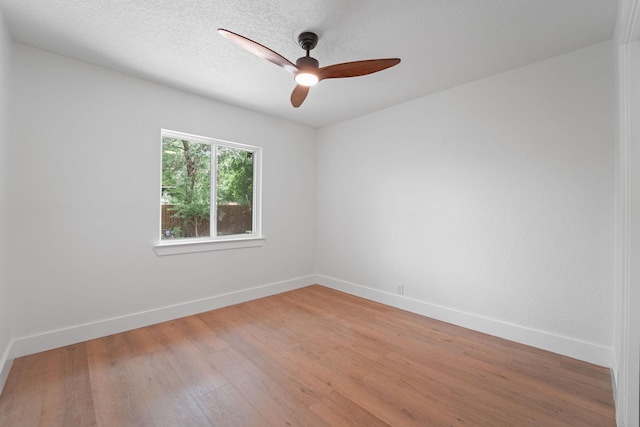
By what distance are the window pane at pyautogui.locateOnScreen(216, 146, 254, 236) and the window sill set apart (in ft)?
0.58

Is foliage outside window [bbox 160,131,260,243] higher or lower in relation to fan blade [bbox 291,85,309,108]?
lower

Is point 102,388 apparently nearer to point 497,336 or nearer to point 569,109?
point 497,336

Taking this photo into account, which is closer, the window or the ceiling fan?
the ceiling fan

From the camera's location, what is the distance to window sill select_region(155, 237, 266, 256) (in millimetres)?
3092

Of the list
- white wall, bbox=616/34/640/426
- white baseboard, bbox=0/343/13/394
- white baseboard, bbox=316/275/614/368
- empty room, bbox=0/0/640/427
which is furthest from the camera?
white baseboard, bbox=316/275/614/368

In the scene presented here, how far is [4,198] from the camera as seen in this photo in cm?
213

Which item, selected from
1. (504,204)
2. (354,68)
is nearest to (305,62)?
(354,68)

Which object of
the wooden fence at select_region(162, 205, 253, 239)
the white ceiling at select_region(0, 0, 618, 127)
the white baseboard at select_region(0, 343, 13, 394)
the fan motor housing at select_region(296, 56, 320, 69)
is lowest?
the white baseboard at select_region(0, 343, 13, 394)

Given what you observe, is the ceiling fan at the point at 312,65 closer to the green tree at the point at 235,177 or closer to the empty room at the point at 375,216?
the empty room at the point at 375,216

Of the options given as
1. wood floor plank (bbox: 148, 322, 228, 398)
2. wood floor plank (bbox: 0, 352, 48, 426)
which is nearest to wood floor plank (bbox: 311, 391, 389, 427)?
wood floor plank (bbox: 148, 322, 228, 398)

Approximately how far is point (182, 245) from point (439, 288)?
2.90 metres

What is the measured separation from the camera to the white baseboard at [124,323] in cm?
235

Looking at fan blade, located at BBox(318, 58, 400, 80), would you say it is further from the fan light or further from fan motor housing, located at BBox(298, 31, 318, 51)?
fan motor housing, located at BBox(298, 31, 318, 51)

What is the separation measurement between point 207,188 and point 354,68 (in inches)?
91.5
